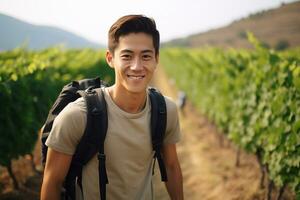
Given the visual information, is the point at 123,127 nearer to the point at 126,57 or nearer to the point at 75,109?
the point at 75,109

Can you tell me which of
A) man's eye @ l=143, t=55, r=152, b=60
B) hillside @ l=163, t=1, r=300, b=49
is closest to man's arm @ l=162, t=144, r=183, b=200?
man's eye @ l=143, t=55, r=152, b=60

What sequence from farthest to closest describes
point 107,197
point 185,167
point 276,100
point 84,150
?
point 185,167
point 276,100
point 107,197
point 84,150

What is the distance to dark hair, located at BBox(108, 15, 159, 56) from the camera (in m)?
2.35

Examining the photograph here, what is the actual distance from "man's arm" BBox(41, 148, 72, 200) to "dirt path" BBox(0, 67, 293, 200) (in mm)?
2228

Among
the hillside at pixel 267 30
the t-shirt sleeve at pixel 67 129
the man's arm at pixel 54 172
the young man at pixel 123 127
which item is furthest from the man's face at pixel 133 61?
the hillside at pixel 267 30

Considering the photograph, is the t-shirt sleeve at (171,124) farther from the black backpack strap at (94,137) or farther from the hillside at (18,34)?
the hillside at (18,34)

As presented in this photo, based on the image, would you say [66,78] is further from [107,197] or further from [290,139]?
[107,197]

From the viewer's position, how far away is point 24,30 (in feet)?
40.2

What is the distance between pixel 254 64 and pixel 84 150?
16.9 feet

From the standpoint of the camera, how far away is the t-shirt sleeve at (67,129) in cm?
209

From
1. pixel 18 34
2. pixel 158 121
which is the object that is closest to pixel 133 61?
pixel 158 121

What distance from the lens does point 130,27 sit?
2.35 m

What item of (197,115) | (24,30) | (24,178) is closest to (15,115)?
(24,178)

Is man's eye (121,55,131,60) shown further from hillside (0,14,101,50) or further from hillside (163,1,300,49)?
hillside (163,1,300,49)
